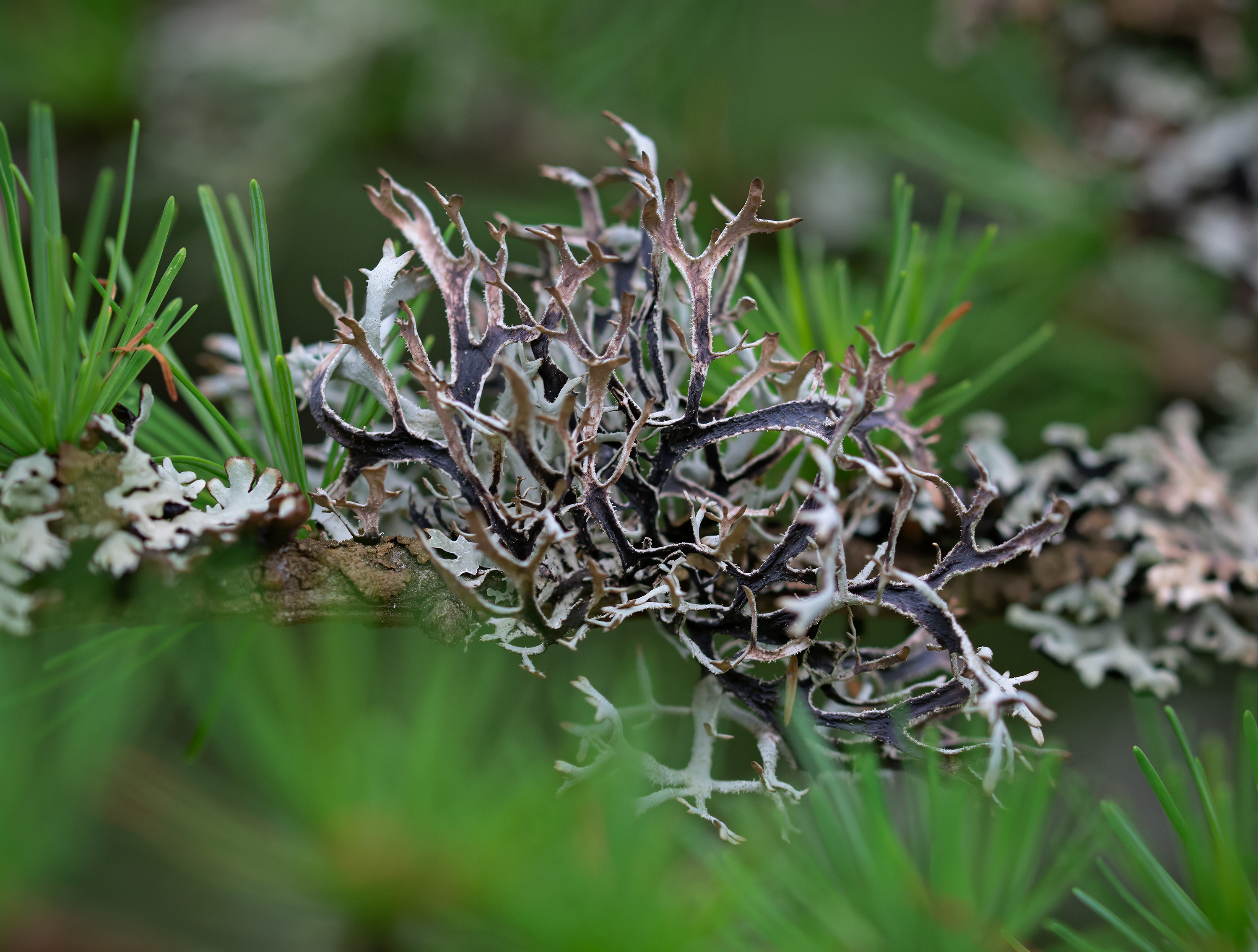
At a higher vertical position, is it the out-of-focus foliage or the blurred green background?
the blurred green background

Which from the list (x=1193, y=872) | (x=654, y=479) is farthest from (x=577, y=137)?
(x=1193, y=872)

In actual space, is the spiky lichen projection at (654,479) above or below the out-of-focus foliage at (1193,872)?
above

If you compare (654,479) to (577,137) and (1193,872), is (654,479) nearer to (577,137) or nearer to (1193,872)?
(1193,872)

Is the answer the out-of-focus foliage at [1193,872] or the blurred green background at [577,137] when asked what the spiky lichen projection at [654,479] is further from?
the blurred green background at [577,137]

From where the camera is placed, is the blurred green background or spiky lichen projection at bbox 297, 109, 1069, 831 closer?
spiky lichen projection at bbox 297, 109, 1069, 831

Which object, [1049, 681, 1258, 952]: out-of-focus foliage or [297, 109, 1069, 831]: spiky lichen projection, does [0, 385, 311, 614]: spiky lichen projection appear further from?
[1049, 681, 1258, 952]: out-of-focus foliage

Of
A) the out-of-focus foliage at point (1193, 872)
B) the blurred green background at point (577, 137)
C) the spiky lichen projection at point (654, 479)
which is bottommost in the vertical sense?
the out-of-focus foliage at point (1193, 872)

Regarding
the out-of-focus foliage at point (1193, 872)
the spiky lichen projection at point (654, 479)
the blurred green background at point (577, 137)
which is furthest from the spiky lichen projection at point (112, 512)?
the blurred green background at point (577, 137)

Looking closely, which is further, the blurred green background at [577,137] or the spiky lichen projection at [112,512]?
the blurred green background at [577,137]

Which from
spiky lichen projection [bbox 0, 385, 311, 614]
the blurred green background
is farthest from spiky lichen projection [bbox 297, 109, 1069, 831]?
the blurred green background
